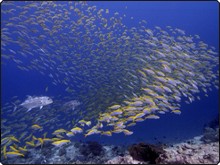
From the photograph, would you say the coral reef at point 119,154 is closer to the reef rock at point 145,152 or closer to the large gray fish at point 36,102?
the reef rock at point 145,152

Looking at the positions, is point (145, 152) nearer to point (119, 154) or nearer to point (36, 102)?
point (119, 154)

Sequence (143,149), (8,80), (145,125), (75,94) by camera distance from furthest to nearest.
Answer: (8,80), (145,125), (75,94), (143,149)

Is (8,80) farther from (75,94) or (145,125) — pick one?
(75,94)

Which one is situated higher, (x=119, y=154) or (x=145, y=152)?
(x=119, y=154)

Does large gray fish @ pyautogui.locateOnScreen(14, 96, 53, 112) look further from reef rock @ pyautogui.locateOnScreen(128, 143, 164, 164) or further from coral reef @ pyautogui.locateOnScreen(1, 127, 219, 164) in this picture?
reef rock @ pyautogui.locateOnScreen(128, 143, 164, 164)

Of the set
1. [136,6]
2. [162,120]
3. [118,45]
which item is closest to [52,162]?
[118,45]

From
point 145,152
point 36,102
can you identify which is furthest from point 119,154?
point 36,102

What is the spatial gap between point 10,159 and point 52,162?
2351mm

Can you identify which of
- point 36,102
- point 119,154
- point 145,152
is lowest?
point 145,152

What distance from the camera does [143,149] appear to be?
602 cm

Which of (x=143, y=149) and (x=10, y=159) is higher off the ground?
(x=10, y=159)

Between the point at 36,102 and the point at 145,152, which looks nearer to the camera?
the point at 145,152

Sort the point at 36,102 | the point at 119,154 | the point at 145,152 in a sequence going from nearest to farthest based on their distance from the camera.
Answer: the point at 145,152, the point at 119,154, the point at 36,102

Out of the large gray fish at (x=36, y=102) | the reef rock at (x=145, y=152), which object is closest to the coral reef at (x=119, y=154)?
the reef rock at (x=145, y=152)
